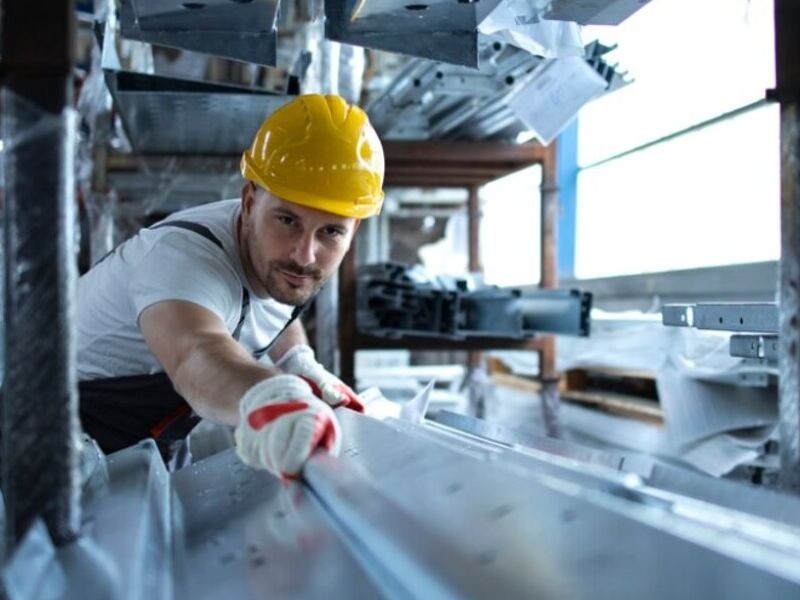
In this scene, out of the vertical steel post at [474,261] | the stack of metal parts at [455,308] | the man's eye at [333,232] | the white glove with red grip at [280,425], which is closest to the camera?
the white glove with red grip at [280,425]

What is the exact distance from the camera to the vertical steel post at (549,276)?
12.3ft

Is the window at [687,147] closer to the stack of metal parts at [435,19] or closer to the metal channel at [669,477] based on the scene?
the stack of metal parts at [435,19]

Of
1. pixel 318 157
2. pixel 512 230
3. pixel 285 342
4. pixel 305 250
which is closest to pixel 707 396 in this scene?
pixel 285 342

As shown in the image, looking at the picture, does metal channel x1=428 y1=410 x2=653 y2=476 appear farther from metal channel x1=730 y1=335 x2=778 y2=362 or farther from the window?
the window

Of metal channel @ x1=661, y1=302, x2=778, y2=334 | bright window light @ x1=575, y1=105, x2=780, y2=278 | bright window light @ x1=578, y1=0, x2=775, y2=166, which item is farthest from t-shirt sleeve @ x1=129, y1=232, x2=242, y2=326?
bright window light @ x1=575, y1=105, x2=780, y2=278

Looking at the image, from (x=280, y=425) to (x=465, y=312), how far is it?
2.53 m

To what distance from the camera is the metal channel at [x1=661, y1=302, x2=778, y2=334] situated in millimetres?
1586

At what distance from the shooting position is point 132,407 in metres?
2.15

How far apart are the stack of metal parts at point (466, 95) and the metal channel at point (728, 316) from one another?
116cm

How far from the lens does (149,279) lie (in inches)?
62.8

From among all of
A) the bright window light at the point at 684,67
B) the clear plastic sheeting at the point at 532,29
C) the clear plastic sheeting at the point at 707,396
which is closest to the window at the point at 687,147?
the bright window light at the point at 684,67

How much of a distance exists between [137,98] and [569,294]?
1846 millimetres

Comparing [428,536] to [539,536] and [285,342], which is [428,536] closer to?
[539,536]

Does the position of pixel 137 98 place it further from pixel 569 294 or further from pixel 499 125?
pixel 569 294
